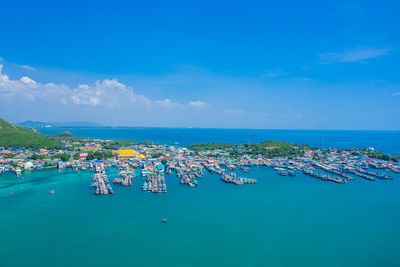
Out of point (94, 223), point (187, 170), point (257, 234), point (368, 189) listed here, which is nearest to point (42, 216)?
point (94, 223)

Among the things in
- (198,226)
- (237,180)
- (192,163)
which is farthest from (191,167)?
(198,226)

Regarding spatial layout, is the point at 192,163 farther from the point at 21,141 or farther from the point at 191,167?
the point at 21,141

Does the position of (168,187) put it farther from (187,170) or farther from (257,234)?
(257,234)

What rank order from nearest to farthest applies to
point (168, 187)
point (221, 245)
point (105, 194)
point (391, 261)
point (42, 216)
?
1. point (391, 261)
2. point (221, 245)
3. point (42, 216)
4. point (105, 194)
5. point (168, 187)

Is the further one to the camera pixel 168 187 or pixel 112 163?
pixel 112 163

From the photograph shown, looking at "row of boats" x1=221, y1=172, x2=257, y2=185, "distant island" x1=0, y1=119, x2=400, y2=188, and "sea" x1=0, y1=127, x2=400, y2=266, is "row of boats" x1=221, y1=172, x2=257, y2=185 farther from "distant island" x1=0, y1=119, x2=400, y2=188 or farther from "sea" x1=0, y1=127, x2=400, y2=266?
"sea" x1=0, y1=127, x2=400, y2=266

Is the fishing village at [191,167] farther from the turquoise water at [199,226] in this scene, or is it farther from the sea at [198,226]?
the turquoise water at [199,226]
